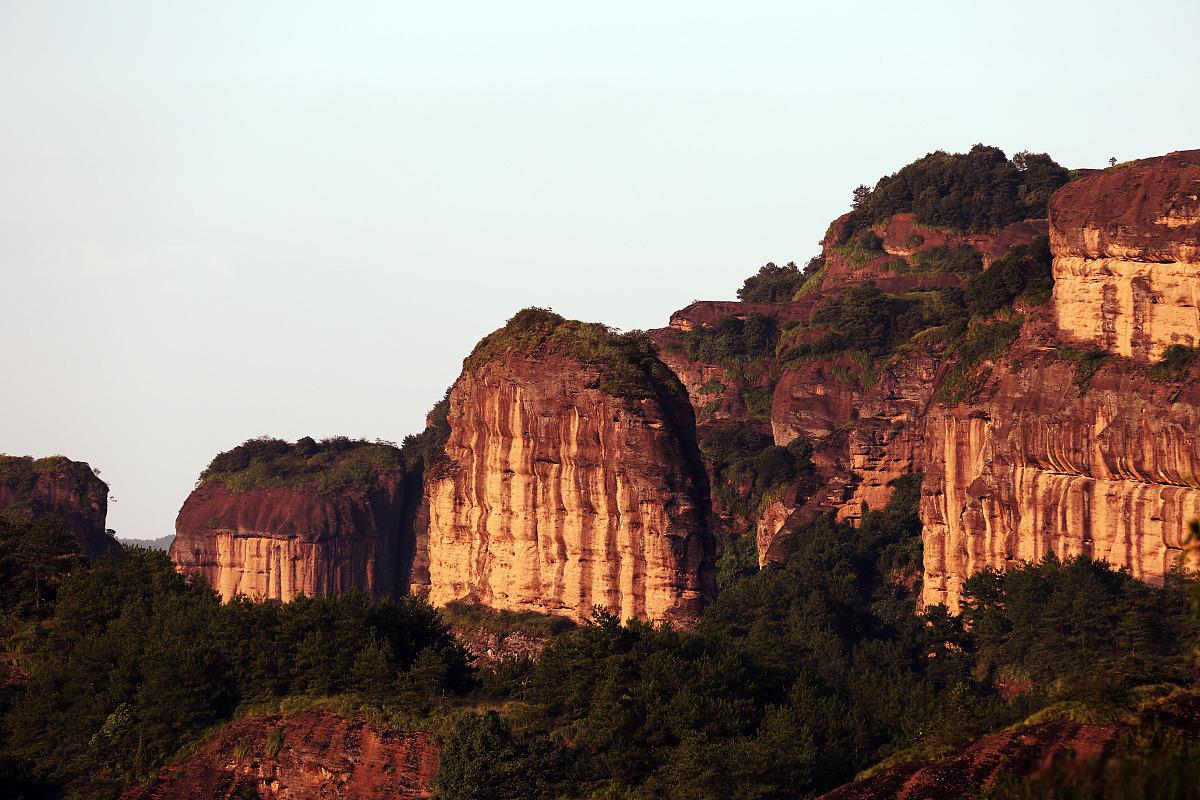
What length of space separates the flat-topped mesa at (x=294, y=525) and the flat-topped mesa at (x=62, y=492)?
18.6ft

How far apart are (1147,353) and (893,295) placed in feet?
169

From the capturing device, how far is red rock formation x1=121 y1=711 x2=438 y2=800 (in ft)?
204

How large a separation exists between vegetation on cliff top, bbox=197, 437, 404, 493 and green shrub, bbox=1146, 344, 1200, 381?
210ft

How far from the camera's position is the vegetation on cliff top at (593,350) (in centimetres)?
9206

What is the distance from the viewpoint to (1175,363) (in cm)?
8581

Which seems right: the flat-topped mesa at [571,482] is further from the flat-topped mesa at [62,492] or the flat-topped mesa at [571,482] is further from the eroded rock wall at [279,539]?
the flat-topped mesa at [62,492]

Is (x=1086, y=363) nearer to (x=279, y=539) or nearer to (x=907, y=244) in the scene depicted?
(x=907, y=244)

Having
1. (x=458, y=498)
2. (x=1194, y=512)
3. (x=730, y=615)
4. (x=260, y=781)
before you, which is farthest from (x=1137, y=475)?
(x=260, y=781)

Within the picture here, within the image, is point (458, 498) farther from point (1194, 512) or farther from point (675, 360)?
point (675, 360)

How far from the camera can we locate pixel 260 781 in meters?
64.5

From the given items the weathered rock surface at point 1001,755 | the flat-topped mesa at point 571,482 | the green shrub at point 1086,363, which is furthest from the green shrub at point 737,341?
the weathered rock surface at point 1001,755

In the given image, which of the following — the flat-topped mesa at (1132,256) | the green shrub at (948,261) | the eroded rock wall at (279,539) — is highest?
the green shrub at (948,261)

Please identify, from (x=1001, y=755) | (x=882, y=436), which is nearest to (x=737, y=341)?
(x=882, y=436)

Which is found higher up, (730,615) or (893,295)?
(893,295)
